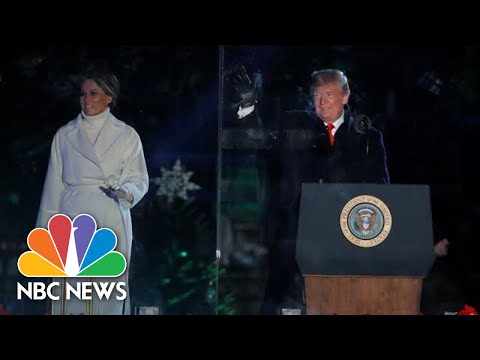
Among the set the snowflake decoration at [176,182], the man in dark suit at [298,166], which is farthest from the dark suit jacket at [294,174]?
the snowflake decoration at [176,182]

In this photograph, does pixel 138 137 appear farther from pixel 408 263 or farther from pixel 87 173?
pixel 408 263

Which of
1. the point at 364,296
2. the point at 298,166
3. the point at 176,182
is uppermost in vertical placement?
the point at 298,166

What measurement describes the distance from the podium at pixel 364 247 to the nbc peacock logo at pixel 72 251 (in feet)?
4.43

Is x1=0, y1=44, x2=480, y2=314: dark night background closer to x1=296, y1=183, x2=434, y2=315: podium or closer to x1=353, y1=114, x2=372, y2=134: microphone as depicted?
x1=353, y1=114, x2=372, y2=134: microphone

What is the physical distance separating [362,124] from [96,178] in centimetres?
194

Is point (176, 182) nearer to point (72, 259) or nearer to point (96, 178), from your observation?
point (96, 178)

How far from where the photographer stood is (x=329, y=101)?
799 inches

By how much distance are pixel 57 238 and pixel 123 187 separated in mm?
596

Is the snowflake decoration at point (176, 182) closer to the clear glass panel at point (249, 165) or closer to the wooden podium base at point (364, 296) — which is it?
the clear glass panel at point (249, 165)

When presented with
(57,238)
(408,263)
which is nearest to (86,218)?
(57,238)

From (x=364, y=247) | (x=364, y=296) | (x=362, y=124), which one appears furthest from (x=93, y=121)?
(x=364, y=296)

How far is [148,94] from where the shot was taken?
20.3m
